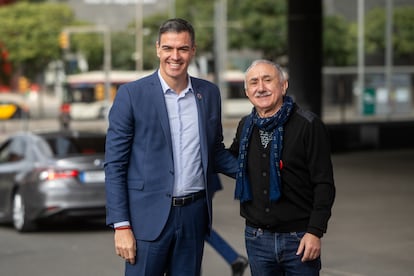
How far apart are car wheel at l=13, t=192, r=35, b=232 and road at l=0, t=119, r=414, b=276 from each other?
11 centimetres

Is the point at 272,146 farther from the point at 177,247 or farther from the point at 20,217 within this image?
the point at 20,217

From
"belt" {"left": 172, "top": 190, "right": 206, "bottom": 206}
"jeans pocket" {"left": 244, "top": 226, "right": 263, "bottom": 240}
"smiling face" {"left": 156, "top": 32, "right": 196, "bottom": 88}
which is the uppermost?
"smiling face" {"left": 156, "top": 32, "right": 196, "bottom": 88}

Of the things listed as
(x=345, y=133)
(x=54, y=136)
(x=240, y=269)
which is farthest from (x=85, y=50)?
(x=240, y=269)

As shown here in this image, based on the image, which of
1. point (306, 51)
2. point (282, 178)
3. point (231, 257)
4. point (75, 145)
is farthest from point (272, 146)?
point (306, 51)

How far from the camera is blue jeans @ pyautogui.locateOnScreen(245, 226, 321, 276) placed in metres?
5.04

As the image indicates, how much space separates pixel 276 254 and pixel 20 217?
9485mm

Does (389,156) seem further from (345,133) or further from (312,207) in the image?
(312,207)

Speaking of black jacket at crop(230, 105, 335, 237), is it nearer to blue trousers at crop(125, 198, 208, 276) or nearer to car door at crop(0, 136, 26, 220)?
blue trousers at crop(125, 198, 208, 276)

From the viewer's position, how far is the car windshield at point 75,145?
1399 centimetres

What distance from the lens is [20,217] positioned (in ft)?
46.3

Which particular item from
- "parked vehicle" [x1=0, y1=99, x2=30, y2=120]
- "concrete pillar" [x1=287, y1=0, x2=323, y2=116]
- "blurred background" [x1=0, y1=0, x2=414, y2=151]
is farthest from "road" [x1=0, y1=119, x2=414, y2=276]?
"parked vehicle" [x1=0, y1=99, x2=30, y2=120]

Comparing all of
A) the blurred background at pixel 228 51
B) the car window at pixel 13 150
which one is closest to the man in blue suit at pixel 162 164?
the car window at pixel 13 150

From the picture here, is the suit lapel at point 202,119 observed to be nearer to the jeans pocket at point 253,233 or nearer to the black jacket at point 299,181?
the black jacket at point 299,181

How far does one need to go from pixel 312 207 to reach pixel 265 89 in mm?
603
